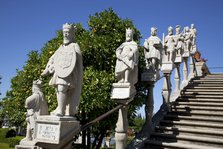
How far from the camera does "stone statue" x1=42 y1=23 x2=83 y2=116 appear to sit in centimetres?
506

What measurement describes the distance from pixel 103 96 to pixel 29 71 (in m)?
4.85

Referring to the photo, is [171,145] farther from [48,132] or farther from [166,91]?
[48,132]

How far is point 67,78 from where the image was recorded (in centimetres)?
507

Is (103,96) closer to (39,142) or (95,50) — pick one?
(95,50)

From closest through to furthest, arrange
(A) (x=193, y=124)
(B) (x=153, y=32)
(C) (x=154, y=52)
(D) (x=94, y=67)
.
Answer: (A) (x=193, y=124)
(C) (x=154, y=52)
(B) (x=153, y=32)
(D) (x=94, y=67)

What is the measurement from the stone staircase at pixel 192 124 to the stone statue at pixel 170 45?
1.64 metres

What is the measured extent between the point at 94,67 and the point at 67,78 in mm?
8059

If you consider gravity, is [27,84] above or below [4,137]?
above

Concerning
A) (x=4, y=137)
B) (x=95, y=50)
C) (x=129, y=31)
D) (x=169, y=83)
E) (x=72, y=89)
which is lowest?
(x=4, y=137)

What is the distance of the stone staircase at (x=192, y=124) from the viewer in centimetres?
659

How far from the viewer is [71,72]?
504 centimetres

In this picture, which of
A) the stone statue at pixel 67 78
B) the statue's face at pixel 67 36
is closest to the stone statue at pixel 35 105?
Answer: the stone statue at pixel 67 78

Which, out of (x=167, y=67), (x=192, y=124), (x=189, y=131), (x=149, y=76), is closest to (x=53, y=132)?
(x=149, y=76)

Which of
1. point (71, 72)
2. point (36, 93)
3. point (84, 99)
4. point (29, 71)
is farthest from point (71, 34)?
point (29, 71)
